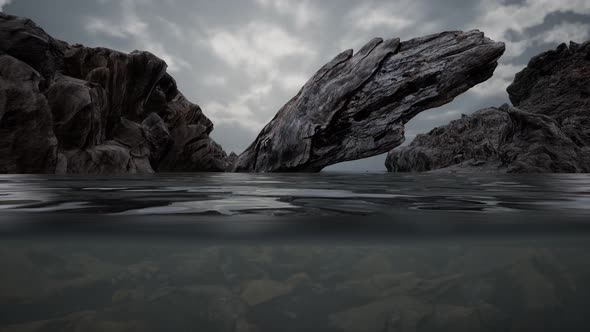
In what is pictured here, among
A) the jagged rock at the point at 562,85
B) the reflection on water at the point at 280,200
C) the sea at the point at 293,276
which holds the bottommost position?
the sea at the point at 293,276

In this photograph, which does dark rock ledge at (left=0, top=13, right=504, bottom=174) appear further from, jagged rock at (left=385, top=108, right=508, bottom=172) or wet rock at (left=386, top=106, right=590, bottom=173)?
jagged rock at (left=385, top=108, right=508, bottom=172)

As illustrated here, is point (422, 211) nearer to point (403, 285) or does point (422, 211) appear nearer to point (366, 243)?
point (366, 243)

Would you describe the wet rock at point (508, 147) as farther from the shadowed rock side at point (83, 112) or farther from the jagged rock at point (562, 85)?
the shadowed rock side at point (83, 112)

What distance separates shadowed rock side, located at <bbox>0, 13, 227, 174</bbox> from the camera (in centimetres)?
1218

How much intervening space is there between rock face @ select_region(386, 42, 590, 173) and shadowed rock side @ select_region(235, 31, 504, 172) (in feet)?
22.2

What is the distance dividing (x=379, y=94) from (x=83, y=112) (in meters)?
12.5

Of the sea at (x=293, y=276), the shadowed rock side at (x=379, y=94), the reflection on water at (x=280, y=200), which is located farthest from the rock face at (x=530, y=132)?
the sea at (x=293, y=276)

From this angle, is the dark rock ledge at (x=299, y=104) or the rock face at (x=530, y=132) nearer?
the dark rock ledge at (x=299, y=104)

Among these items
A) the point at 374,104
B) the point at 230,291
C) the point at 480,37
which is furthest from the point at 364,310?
the point at 480,37

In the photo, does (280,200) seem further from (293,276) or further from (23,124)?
(23,124)

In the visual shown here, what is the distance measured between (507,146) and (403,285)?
21274 millimetres

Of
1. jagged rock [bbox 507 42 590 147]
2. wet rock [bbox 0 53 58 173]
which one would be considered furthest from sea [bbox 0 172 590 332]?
jagged rock [bbox 507 42 590 147]

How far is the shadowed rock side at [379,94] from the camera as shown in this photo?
13.0m

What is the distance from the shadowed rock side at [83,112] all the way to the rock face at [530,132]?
19.3 m
